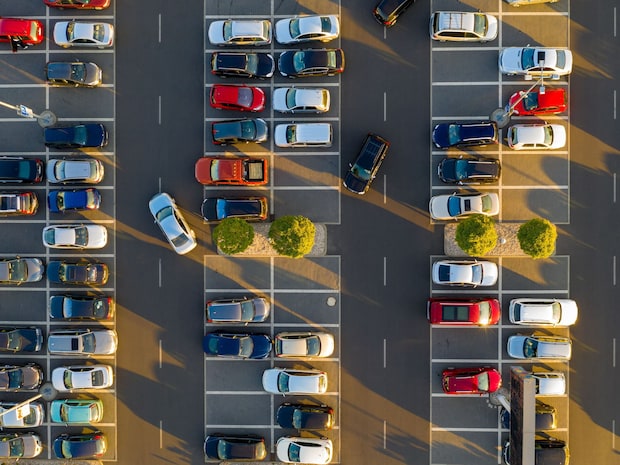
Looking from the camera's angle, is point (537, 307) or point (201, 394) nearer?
point (537, 307)

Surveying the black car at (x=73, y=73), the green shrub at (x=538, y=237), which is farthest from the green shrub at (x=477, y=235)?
the black car at (x=73, y=73)

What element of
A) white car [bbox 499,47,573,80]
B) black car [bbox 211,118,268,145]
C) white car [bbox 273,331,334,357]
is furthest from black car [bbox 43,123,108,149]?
white car [bbox 499,47,573,80]

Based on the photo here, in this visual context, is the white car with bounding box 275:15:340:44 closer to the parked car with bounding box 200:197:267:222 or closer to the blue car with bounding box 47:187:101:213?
the parked car with bounding box 200:197:267:222

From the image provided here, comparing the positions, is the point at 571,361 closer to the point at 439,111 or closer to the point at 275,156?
the point at 439,111

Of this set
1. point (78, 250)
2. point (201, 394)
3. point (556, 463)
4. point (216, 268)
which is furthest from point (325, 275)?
point (556, 463)

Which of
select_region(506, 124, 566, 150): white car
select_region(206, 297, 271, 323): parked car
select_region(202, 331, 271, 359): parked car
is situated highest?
select_region(506, 124, 566, 150): white car
